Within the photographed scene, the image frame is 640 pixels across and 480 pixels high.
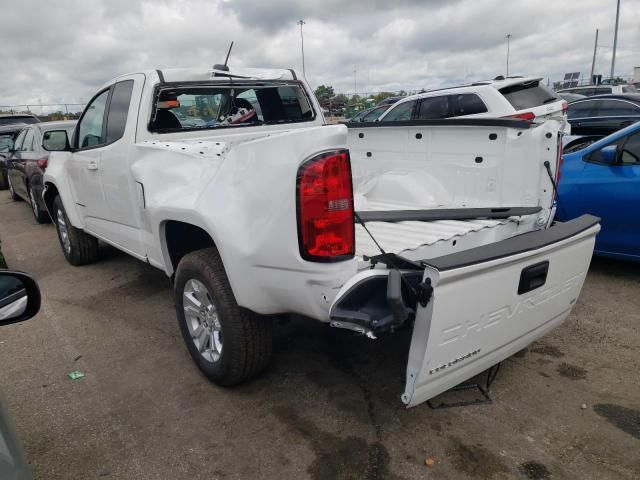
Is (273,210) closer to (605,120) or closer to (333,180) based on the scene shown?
(333,180)

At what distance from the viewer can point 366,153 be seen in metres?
4.05

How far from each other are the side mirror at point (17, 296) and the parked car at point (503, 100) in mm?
6033

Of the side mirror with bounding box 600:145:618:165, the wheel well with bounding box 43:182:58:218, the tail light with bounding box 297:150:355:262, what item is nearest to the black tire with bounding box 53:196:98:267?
the wheel well with bounding box 43:182:58:218

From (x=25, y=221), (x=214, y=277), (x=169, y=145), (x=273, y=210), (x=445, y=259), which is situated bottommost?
(x=25, y=221)

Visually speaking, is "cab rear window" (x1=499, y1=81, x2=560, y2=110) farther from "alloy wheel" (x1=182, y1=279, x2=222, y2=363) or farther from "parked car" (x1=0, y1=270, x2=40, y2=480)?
Result: "parked car" (x1=0, y1=270, x2=40, y2=480)

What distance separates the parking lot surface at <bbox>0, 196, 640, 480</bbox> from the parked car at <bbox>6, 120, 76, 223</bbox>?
4232mm

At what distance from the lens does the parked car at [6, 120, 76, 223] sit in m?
7.47

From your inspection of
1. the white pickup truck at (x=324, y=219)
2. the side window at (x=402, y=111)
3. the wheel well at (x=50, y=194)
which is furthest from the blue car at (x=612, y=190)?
the wheel well at (x=50, y=194)

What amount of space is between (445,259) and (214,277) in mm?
1284

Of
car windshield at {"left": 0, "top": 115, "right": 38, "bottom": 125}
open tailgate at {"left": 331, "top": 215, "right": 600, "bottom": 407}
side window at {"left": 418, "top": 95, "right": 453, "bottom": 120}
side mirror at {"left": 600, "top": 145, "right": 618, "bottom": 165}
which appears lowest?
open tailgate at {"left": 331, "top": 215, "right": 600, "bottom": 407}

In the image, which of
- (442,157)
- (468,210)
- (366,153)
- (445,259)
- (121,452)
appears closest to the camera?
(445,259)

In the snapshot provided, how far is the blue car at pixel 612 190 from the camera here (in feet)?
14.3

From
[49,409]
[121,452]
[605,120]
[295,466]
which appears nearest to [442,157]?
[295,466]

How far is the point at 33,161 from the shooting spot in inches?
299
